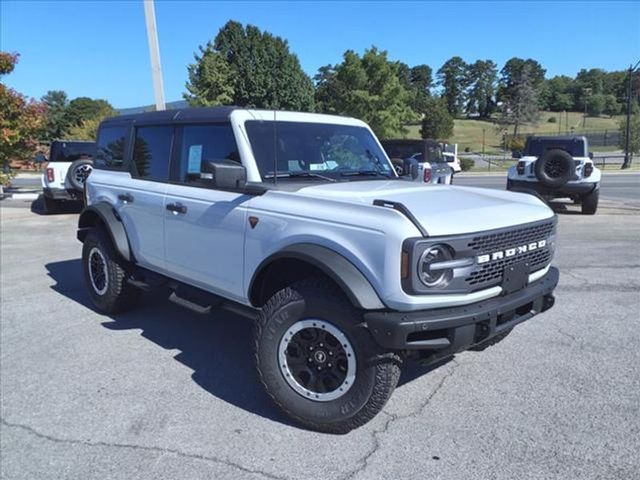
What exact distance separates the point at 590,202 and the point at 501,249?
9.92 m

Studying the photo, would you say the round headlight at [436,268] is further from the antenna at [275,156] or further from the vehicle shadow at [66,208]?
the vehicle shadow at [66,208]

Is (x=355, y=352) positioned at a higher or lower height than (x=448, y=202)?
lower

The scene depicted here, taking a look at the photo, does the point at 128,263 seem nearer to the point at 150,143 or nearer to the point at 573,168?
the point at 150,143

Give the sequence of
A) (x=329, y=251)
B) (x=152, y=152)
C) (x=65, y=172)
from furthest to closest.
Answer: (x=65, y=172) < (x=152, y=152) < (x=329, y=251)

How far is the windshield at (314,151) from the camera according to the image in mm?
3711

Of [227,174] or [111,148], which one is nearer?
[227,174]

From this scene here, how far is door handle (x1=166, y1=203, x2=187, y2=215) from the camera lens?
4039 mm

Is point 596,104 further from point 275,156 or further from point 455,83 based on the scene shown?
point 275,156

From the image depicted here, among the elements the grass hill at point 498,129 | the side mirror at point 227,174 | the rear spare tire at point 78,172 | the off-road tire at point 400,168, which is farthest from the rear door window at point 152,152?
the grass hill at point 498,129

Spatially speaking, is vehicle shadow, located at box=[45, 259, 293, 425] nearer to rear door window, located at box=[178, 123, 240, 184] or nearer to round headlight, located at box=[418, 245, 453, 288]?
round headlight, located at box=[418, 245, 453, 288]

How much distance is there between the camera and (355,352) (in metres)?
2.89

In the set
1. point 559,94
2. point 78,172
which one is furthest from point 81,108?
point 559,94

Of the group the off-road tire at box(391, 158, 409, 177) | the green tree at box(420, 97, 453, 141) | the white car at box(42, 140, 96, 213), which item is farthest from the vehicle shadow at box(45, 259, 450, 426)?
the green tree at box(420, 97, 453, 141)

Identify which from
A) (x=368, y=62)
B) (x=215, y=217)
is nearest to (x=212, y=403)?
(x=215, y=217)
